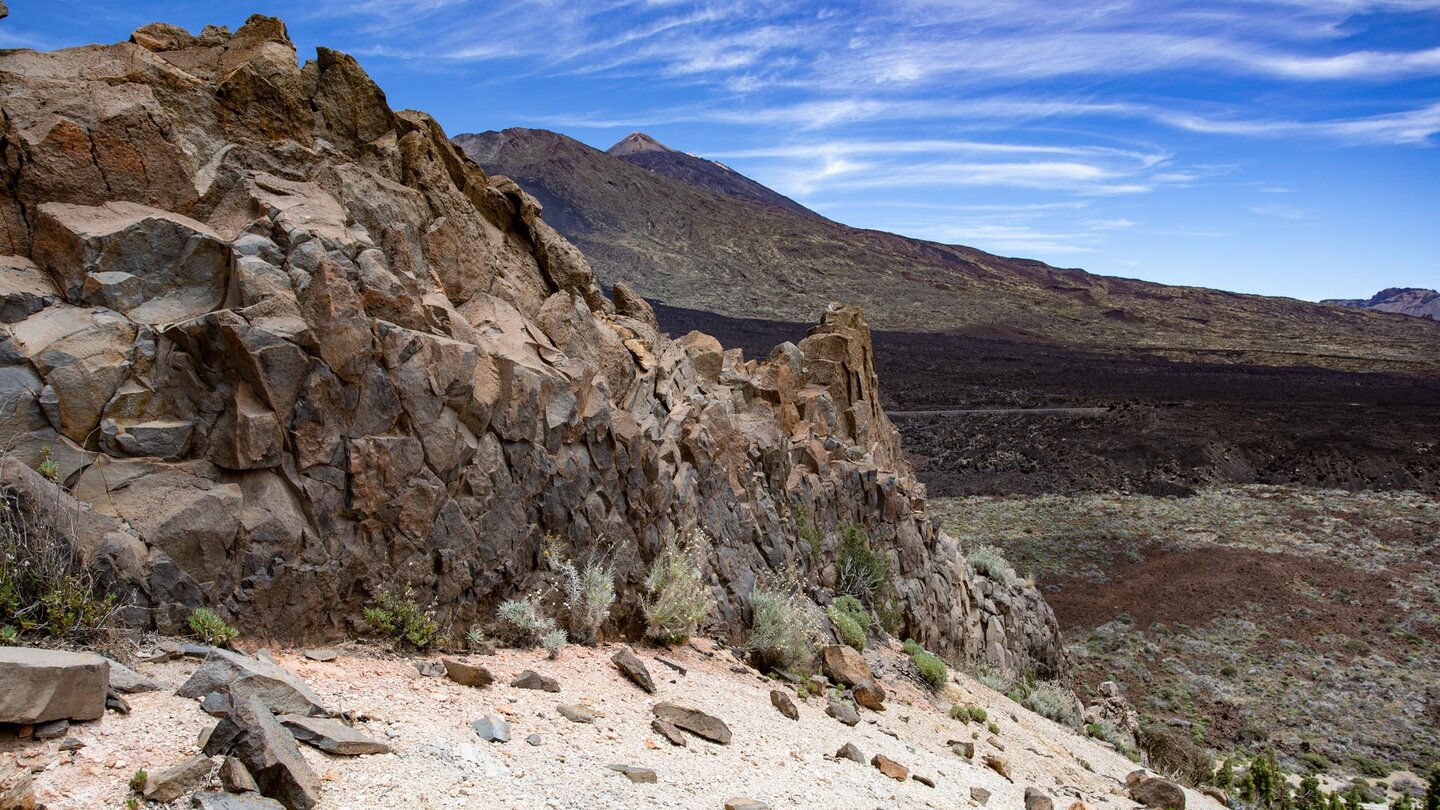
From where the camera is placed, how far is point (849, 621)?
1152 centimetres

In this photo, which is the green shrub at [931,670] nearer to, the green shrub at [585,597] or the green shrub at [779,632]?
the green shrub at [779,632]

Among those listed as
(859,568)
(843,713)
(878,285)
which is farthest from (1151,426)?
(878,285)

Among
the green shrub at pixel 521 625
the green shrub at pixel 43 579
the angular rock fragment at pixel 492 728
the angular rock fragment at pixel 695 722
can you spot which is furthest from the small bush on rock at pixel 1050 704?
the green shrub at pixel 43 579

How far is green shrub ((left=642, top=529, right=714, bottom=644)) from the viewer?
343 inches

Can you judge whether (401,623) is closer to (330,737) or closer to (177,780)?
(330,737)

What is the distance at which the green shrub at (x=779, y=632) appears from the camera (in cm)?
925

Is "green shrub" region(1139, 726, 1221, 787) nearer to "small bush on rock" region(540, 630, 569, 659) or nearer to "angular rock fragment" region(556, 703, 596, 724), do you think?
"small bush on rock" region(540, 630, 569, 659)

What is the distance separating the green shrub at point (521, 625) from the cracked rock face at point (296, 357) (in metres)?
0.21

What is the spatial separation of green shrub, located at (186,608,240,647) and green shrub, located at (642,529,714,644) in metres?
3.85

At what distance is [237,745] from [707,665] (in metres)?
4.95

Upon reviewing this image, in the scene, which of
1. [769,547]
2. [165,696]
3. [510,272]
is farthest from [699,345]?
[165,696]

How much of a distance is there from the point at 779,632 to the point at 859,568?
15.0 ft

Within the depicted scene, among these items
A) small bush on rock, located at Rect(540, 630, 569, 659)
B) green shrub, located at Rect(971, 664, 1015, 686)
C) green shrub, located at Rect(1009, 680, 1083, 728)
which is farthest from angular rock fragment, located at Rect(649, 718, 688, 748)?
green shrub, located at Rect(1009, 680, 1083, 728)

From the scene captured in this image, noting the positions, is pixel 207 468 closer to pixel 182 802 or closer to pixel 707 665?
pixel 182 802
